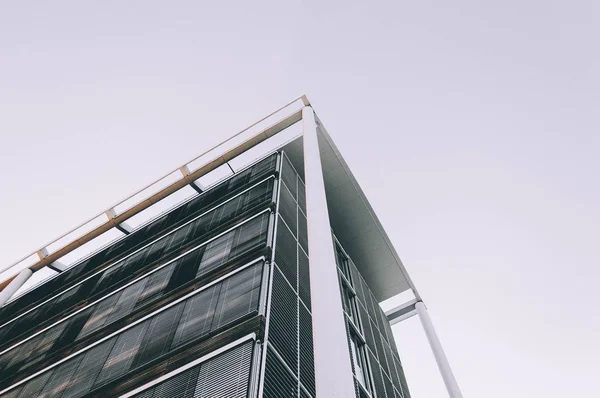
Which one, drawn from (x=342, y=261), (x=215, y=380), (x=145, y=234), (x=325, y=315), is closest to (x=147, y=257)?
(x=145, y=234)

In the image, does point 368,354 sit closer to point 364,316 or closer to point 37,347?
point 364,316

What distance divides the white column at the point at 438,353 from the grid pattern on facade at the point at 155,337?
1583 centimetres

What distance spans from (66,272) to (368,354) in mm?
20191

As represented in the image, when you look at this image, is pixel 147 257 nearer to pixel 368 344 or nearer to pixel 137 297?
pixel 137 297

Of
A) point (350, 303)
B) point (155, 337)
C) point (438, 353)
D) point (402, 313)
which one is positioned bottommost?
point (155, 337)

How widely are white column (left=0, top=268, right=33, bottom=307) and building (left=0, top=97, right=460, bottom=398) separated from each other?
0.44 feet

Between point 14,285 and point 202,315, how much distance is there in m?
22.9

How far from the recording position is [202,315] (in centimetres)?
1365

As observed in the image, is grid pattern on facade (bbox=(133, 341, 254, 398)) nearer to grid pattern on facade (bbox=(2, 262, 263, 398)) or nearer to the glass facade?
the glass facade

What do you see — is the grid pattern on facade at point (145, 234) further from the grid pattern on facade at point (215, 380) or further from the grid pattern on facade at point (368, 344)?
the grid pattern on facade at point (215, 380)

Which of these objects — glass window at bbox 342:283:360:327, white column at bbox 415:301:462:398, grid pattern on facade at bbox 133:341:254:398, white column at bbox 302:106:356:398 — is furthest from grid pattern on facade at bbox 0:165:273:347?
white column at bbox 415:301:462:398

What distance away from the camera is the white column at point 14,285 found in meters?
27.8

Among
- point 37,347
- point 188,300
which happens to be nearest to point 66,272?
point 37,347

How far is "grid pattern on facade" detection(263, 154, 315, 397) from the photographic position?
10.6 metres
